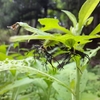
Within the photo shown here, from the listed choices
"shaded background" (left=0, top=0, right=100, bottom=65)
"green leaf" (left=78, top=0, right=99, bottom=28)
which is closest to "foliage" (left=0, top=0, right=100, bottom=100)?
"green leaf" (left=78, top=0, right=99, bottom=28)

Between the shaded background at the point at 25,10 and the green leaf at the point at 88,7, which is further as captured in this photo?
the shaded background at the point at 25,10

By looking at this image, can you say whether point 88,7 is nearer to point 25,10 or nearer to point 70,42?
point 70,42

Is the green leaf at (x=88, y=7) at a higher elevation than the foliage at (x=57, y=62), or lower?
higher

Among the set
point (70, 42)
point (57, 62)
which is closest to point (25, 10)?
point (57, 62)

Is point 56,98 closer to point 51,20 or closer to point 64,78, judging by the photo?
point 64,78

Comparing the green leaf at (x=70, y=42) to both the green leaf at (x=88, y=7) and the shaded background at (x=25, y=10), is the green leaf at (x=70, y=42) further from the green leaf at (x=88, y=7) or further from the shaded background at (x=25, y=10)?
the shaded background at (x=25, y=10)

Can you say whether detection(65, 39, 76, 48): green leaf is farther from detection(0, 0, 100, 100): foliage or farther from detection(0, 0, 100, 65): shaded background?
detection(0, 0, 100, 65): shaded background

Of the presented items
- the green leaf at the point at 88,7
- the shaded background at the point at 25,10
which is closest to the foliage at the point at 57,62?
the green leaf at the point at 88,7

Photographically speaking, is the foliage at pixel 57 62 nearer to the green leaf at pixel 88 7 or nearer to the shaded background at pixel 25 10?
the green leaf at pixel 88 7

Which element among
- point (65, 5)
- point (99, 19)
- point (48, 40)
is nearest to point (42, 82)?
point (48, 40)

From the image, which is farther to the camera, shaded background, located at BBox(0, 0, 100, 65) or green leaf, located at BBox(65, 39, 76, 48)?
shaded background, located at BBox(0, 0, 100, 65)

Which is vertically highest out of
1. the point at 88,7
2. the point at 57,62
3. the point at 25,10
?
the point at 25,10
